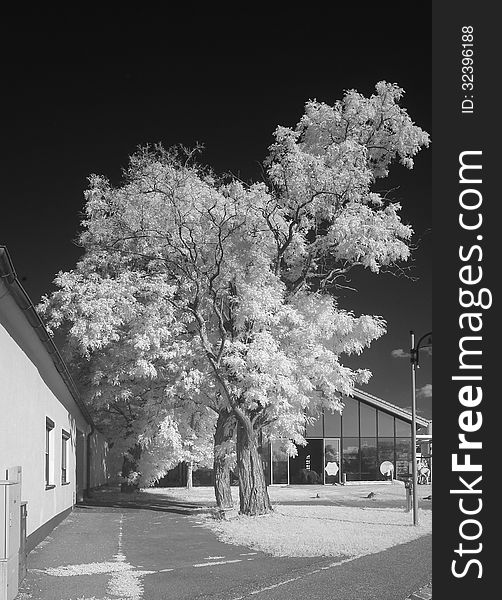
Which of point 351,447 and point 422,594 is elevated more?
point 422,594

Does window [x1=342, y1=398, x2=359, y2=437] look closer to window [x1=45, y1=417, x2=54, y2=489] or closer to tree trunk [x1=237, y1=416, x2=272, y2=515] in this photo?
tree trunk [x1=237, y1=416, x2=272, y2=515]

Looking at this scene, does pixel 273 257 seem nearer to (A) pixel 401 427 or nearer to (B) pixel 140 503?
(B) pixel 140 503

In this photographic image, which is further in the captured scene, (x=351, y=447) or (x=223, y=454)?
(x=351, y=447)

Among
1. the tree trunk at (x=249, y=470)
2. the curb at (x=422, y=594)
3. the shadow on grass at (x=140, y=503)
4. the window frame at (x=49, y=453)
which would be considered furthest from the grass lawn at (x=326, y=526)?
the curb at (x=422, y=594)

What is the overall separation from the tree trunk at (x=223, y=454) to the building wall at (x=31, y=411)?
4624mm

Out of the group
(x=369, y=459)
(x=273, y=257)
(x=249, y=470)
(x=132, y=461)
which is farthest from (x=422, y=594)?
(x=369, y=459)

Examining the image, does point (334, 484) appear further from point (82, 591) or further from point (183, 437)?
point (82, 591)

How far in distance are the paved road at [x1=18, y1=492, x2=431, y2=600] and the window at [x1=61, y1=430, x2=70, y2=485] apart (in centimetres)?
438

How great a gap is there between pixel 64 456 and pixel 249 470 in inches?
208

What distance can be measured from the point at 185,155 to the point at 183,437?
9.62 metres

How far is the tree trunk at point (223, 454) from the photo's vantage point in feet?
91.2

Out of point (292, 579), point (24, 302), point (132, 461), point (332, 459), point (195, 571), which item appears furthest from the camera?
point (332, 459)

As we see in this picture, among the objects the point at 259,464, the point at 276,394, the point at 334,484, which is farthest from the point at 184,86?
the point at 334,484

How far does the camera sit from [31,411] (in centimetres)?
1720
